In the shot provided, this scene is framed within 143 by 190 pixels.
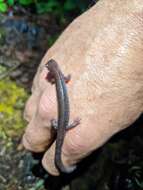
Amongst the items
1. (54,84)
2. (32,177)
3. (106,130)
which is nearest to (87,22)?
(54,84)

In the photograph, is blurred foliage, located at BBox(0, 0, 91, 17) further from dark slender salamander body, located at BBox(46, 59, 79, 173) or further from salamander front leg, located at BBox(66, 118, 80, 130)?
salamander front leg, located at BBox(66, 118, 80, 130)

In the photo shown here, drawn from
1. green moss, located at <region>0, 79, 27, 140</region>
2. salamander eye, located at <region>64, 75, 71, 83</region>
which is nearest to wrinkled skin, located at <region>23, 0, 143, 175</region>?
salamander eye, located at <region>64, 75, 71, 83</region>

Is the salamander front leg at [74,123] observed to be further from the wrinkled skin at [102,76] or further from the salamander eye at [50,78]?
the salamander eye at [50,78]

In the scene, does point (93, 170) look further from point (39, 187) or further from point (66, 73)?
point (66, 73)

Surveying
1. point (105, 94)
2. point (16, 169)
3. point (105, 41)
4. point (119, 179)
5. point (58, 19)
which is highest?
point (105, 41)

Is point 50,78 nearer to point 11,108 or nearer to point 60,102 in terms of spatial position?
point 60,102

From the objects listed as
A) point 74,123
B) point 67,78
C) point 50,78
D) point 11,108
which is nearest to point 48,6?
point 11,108

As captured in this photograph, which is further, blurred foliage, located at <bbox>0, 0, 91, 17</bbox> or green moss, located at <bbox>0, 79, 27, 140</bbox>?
blurred foliage, located at <bbox>0, 0, 91, 17</bbox>
